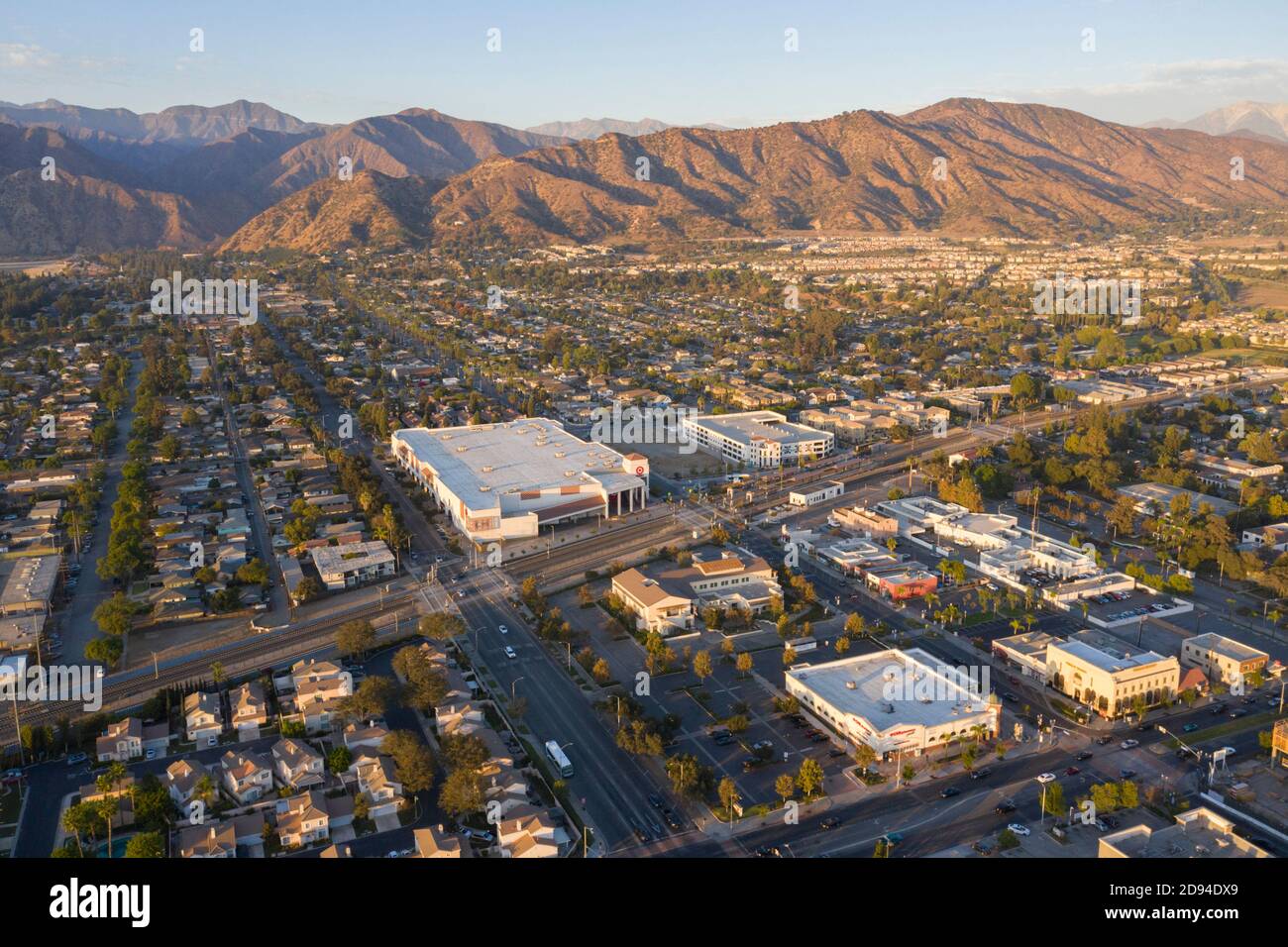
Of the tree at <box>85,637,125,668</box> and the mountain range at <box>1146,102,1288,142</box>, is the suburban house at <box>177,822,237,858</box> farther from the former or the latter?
the mountain range at <box>1146,102,1288,142</box>

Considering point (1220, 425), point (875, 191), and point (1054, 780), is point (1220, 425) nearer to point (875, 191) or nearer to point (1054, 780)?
point (1054, 780)

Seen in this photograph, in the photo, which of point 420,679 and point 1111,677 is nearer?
point 1111,677

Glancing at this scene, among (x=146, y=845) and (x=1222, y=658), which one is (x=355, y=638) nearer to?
(x=146, y=845)

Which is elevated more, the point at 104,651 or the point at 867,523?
the point at 867,523

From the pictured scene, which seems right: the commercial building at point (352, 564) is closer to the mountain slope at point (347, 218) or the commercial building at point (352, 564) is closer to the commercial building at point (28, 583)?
the commercial building at point (28, 583)

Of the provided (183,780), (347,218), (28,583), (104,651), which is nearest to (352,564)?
(104,651)

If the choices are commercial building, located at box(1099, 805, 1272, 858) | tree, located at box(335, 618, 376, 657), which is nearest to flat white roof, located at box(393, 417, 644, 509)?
tree, located at box(335, 618, 376, 657)

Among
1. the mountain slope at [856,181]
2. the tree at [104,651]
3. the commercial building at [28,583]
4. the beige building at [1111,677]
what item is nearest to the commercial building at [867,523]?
the beige building at [1111,677]
